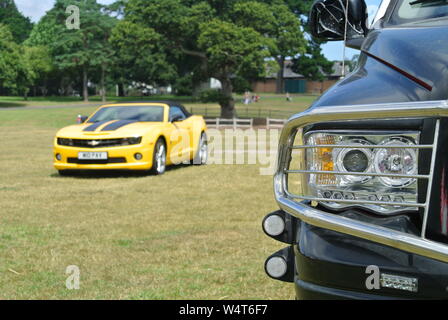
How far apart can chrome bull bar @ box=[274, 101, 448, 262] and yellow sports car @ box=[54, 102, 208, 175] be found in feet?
24.3

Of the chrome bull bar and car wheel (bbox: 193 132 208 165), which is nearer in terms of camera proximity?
the chrome bull bar

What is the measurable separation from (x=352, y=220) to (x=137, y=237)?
3599 mm

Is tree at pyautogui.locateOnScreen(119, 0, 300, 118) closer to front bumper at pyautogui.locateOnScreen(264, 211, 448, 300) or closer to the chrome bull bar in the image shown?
the chrome bull bar

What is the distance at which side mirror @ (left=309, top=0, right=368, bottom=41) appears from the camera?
11.0ft

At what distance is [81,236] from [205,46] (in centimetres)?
2774

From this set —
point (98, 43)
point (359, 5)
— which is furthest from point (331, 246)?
point (98, 43)

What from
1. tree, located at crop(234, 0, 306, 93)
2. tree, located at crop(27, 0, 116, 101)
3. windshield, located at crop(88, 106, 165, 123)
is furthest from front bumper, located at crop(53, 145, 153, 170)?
tree, located at crop(27, 0, 116, 101)

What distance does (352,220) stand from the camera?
1985 millimetres

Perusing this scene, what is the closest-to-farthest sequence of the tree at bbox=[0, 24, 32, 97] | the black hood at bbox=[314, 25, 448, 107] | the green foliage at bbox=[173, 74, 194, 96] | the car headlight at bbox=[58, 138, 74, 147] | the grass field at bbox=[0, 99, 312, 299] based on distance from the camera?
the black hood at bbox=[314, 25, 448, 107]
the grass field at bbox=[0, 99, 312, 299]
the car headlight at bbox=[58, 138, 74, 147]
the tree at bbox=[0, 24, 32, 97]
the green foliage at bbox=[173, 74, 194, 96]

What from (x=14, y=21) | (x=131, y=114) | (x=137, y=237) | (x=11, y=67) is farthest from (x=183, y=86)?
(x=137, y=237)

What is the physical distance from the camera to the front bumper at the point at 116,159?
9.52m

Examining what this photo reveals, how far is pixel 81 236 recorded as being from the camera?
17.5 ft
